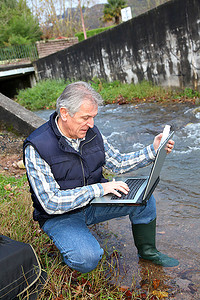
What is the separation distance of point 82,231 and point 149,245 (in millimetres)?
641

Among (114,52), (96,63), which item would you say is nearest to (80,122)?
(114,52)

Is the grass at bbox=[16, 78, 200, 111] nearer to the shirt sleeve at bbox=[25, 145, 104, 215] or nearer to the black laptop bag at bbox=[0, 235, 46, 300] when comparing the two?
the shirt sleeve at bbox=[25, 145, 104, 215]

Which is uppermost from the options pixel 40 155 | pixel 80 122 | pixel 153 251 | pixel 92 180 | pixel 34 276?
pixel 80 122

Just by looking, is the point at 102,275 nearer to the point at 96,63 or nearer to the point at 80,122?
the point at 80,122

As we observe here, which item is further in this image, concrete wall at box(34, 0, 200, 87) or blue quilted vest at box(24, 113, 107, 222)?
concrete wall at box(34, 0, 200, 87)

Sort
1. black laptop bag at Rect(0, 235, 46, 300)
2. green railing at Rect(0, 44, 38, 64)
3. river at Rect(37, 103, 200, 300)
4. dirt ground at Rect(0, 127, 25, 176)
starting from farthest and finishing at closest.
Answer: green railing at Rect(0, 44, 38, 64)
dirt ground at Rect(0, 127, 25, 176)
river at Rect(37, 103, 200, 300)
black laptop bag at Rect(0, 235, 46, 300)

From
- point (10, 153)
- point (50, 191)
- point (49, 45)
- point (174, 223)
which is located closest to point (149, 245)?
point (174, 223)

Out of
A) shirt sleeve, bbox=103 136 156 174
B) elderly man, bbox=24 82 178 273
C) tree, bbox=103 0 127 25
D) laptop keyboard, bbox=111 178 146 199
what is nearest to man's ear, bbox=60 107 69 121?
elderly man, bbox=24 82 178 273

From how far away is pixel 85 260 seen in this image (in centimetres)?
223

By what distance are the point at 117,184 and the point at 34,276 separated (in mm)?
849

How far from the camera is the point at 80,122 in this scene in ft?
7.95

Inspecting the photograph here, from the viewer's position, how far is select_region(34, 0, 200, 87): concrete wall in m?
9.29

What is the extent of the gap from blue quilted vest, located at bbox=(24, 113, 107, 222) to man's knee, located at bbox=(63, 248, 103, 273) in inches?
16.5

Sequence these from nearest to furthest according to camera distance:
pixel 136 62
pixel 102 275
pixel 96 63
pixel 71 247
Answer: pixel 71 247 → pixel 102 275 → pixel 136 62 → pixel 96 63
